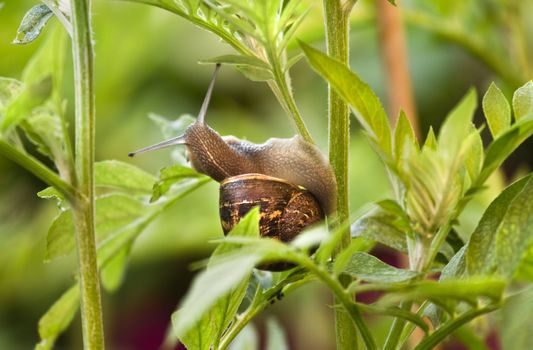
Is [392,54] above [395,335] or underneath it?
above

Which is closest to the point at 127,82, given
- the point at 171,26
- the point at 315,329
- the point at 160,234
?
the point at 171,26

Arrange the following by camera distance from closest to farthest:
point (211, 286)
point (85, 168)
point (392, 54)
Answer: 1. point (211, 286)
2. point (85, 168)
3. point (392, 54)

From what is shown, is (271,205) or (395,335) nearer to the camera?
(395,335)

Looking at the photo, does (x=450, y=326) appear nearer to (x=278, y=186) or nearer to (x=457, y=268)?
(x=457, y=268)

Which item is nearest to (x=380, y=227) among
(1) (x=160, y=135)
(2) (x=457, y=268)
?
(2) (x=457, y=268)

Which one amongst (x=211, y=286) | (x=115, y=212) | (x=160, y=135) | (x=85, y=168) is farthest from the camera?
(x=160, y=135)

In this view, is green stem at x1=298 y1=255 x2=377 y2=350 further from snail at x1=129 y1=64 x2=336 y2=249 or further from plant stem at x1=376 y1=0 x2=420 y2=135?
plant stem at x1=376 y1=0 x2=420 y2=135
